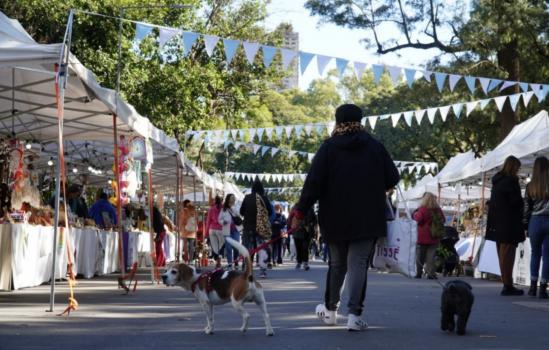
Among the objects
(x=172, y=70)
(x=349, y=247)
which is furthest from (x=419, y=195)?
(x=349, y=247)

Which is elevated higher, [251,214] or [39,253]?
[251,214]

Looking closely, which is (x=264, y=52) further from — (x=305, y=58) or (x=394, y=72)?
(x=394, y=72)

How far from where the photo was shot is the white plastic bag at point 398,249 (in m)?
10.3

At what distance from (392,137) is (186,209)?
35345 millimetres

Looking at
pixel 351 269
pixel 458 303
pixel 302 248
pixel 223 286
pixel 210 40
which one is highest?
pixel 210 40

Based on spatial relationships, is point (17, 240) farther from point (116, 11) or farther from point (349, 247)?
point (116, 11)

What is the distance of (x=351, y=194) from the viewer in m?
9.23

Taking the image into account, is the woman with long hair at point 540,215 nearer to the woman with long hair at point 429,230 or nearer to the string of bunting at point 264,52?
the string of bunting at point 264,52

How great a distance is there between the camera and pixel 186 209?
2853 cm

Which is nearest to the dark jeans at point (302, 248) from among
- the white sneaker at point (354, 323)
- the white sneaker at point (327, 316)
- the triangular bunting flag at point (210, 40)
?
the triangular bunting flag at point (210, 40)

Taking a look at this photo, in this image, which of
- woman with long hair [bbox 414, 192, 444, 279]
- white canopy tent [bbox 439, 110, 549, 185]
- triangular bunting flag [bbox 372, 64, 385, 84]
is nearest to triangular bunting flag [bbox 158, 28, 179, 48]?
triangular bunting flag [bbox 372, 64, 385, 84]

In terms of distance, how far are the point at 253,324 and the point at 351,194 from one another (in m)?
1.83

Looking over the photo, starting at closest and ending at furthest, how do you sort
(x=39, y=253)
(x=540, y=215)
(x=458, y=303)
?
1. (x=458, y=303)
2. (x=540, y=215)
3. (x=39, y=253)

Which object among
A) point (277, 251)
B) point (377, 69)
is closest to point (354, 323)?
point (377, 69)
